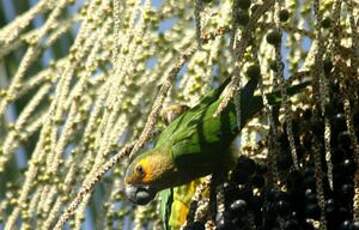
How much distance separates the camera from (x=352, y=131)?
2260 mm

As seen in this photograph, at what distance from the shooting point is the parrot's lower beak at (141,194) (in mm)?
2514

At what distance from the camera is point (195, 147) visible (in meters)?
2.46

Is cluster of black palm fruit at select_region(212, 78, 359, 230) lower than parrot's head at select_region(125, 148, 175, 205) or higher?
lower

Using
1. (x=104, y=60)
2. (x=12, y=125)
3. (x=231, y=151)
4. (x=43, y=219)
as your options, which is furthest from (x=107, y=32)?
(x=231, y=151)

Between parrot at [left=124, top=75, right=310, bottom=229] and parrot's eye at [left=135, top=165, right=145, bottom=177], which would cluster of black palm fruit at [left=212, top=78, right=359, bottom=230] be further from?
parrot's eye at [left=135, top=165, right=145, bottom=177]

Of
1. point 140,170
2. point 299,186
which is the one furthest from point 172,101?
point 299,186

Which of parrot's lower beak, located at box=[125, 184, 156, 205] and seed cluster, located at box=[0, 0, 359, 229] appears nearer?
seed cluster, located at box=[0, 0, 359, 229]

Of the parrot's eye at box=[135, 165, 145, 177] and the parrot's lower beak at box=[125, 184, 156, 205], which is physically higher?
the parrot's eye at box=[135, 165, 145, 177]

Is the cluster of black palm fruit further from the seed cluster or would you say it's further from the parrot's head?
the parrot's head

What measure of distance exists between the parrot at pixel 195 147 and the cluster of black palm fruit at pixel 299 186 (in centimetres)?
6

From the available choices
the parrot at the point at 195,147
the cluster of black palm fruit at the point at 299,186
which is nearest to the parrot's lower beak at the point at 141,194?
the parrot at the point at 195,147

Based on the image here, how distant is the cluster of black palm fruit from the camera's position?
224cm

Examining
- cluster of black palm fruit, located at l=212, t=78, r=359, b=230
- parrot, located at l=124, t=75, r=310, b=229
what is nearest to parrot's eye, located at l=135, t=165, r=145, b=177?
parrot, located at l=124, t=75, r=310, b=229

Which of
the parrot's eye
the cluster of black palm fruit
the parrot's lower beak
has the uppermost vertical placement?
the parrot's eye
